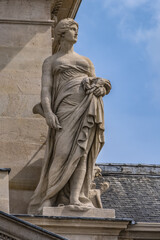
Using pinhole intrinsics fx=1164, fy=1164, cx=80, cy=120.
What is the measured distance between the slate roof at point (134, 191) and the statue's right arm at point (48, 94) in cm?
492

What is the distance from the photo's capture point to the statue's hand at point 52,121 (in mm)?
30422

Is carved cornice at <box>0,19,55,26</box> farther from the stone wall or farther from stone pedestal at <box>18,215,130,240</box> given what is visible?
stone pedestal at <box>18,215,130,240</box>

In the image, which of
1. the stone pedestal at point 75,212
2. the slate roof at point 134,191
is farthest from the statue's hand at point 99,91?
the slate roof at point 134,191

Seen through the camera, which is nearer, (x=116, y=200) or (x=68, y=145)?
(x=68, y=145)

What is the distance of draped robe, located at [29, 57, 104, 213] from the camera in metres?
30.1

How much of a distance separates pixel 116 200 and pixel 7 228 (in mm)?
9373

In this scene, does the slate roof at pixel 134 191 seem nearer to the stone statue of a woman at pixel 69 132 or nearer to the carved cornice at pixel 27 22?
the stone statue of a woman at pixel 69 132

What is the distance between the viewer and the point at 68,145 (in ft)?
99.5

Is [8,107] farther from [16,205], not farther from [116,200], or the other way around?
[116,200]

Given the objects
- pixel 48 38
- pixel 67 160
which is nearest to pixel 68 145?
pixel 67 160

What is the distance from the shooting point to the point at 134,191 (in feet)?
123

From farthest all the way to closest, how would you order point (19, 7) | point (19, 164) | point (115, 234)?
point (19, 7), point (19, 164), point (115, 234)

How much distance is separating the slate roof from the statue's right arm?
194 inches

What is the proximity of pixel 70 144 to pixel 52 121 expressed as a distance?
0.77 meters
